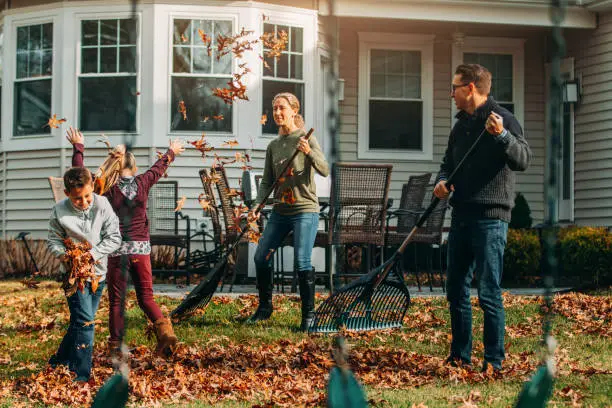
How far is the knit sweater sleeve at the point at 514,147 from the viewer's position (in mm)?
5184

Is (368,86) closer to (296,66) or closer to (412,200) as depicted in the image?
(296,66)

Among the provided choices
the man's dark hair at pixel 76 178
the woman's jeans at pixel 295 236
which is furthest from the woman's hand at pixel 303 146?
the man's dark hair at pixel 76 178

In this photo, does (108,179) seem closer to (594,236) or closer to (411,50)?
(594,236)

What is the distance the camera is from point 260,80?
13094 millimetres

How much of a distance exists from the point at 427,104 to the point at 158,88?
425 centimetres

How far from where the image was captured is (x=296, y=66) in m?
13.6

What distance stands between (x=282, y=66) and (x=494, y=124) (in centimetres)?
857

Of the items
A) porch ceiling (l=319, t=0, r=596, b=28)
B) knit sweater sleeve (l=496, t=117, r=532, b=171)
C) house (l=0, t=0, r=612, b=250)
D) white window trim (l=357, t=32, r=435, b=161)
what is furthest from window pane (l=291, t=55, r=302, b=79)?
knit sweater sleeve (l=496, t=117, r=532, b=171)

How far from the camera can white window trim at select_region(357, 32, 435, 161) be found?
14.6 meters

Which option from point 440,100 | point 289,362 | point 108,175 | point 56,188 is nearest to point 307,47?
point 440,100

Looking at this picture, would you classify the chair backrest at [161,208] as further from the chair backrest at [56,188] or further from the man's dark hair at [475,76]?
the man's dark hair at [475,76]

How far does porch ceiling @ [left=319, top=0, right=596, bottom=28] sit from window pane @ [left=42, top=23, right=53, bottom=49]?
371 cm

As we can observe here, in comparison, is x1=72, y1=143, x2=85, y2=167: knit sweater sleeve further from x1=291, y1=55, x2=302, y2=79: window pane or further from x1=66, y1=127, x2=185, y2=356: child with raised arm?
x1=291, y1=55, x2=302, y2=79: window pane

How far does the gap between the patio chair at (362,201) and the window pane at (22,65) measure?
6.10m
